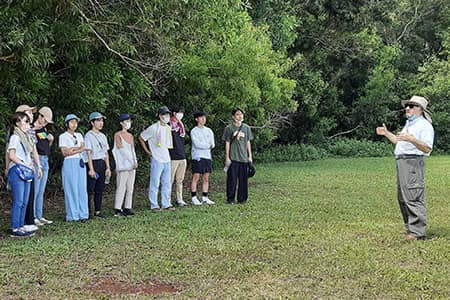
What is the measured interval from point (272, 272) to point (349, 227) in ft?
8.65

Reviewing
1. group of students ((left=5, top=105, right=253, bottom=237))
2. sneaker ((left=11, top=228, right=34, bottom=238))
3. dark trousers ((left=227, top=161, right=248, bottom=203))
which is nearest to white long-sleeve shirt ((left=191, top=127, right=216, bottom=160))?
group of students ((left=5, top=105, right=253, bottom=237))

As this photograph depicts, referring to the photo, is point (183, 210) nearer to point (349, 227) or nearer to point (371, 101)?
point (349, 227)

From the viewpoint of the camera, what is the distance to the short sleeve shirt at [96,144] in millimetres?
8664

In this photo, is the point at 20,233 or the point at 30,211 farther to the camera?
the point at 30,211

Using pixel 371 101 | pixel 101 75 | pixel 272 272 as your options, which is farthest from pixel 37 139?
pixel 371 101

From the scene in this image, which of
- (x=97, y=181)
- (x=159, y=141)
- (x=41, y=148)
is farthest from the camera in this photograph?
(x=159, y=141)

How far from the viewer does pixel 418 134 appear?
266 inches

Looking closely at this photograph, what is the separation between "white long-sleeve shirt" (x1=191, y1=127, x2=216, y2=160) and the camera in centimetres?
1025

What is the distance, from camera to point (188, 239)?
697 centimetres

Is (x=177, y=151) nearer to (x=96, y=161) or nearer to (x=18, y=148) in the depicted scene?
(x=96, y=161)

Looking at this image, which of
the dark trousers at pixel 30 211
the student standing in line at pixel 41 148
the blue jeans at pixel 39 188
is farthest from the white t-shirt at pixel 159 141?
the dark trousers at pixel 30 211

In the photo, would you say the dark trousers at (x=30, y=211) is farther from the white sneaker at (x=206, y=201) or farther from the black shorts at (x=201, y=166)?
the white sneaker at (x=206, y=201)

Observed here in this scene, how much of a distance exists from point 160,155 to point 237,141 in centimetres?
148

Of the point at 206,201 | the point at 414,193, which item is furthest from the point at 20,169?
the point at 414,193
